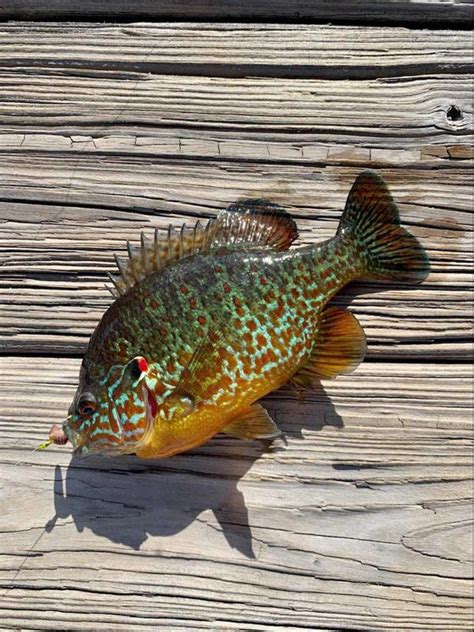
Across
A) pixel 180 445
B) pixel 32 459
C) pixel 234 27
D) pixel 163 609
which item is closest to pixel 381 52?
pixel 234 27

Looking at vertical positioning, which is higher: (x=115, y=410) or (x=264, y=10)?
(x=264, y=10)

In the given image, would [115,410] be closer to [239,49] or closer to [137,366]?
[137,366]

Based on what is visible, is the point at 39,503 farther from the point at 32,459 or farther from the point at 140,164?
the point at 140,164

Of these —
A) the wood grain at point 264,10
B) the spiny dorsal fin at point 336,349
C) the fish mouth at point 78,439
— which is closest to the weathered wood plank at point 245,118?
the wood grain at point 264,10

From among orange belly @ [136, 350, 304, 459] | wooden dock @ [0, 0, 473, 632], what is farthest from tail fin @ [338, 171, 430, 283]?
orange belly @ [136, 350, 304, 459]

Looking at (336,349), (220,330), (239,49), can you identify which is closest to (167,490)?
(220,330)

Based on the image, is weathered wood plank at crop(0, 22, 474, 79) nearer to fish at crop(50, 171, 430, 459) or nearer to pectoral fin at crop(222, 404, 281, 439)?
fish at crop(50, 171, 430, 459)
